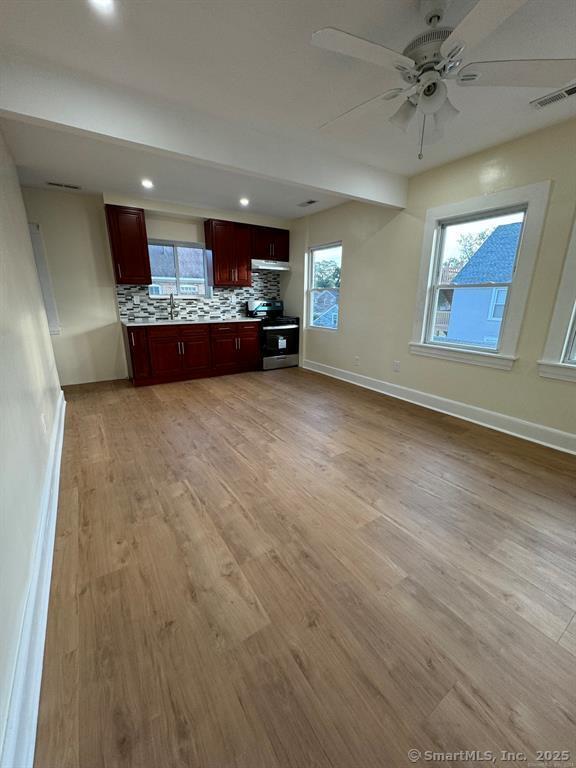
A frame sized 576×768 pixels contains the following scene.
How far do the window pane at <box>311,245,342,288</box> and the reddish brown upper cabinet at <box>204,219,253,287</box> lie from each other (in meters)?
1.12

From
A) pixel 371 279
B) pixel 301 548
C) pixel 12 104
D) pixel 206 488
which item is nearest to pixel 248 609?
pixel 301 548

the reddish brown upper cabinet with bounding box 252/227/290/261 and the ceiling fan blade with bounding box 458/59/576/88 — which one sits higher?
the ceiling fan blade with bounding box 458/59/576/88

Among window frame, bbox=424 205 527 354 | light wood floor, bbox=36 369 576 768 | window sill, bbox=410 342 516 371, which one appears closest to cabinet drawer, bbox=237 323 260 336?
window sill, bbox=410 342 516 371

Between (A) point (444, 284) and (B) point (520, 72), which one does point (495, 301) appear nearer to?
(A) point (444, 284)

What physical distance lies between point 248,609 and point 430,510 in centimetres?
125

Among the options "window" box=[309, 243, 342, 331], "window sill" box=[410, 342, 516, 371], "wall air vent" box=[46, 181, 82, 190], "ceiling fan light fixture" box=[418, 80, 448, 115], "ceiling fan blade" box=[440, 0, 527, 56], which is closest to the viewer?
"ceiling fan blade" box=[440, 0, 527, 56]

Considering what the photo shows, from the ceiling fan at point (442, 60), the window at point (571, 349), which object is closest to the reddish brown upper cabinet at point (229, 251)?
the ceiling fan at point (442, 60)

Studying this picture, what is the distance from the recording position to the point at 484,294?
121 inches

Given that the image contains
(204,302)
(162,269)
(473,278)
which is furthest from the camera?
(204,302)

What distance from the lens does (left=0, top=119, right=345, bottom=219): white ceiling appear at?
260 centimetres

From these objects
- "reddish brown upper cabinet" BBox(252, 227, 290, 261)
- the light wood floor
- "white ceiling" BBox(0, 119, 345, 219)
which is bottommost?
the light wood floor

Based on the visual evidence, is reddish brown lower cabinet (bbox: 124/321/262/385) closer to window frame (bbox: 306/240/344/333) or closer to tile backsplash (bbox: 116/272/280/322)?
tile backsplash (bbox: 116/272/280/322)

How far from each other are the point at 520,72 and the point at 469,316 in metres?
2.13

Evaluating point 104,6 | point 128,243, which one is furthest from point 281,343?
point 104,6
